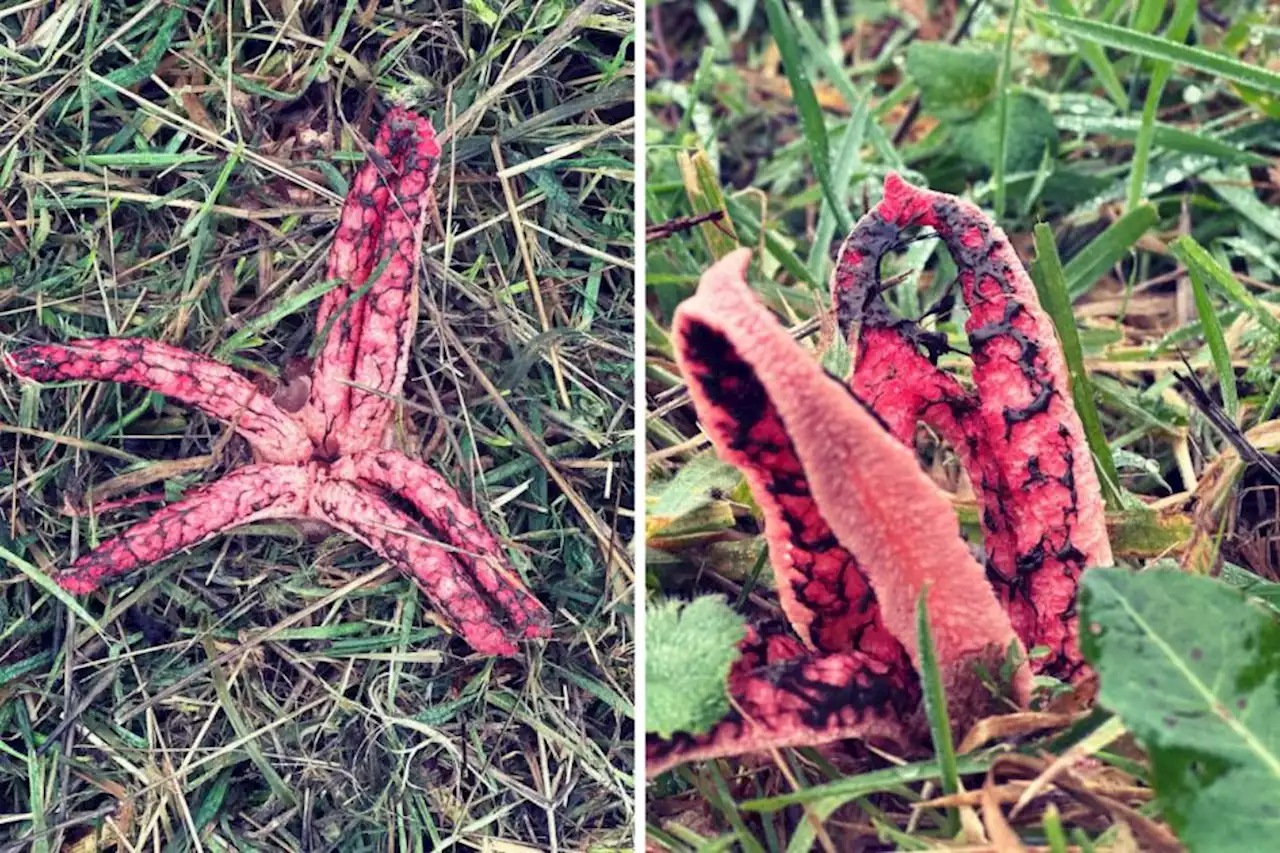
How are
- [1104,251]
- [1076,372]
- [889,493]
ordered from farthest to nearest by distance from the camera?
1. [1104,251]
2. [1076,372]
3. [889,493]

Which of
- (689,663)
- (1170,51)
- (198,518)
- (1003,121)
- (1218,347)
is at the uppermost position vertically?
(1170,51)

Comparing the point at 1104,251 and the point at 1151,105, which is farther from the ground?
the point at 1151,105

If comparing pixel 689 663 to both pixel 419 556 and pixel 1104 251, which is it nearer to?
pixel 419 556

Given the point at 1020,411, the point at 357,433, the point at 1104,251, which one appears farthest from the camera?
the point at 1104,251

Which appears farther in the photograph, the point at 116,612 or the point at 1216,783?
the point at 116,612

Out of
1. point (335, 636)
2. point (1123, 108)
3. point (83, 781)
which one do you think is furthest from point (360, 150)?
point (1123, 108)

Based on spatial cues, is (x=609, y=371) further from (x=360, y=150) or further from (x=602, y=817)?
(x=602, y=817)

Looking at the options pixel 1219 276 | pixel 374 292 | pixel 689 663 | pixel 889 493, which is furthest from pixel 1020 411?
pixel 374 292

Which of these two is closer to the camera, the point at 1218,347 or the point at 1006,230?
the point at 1218,347
